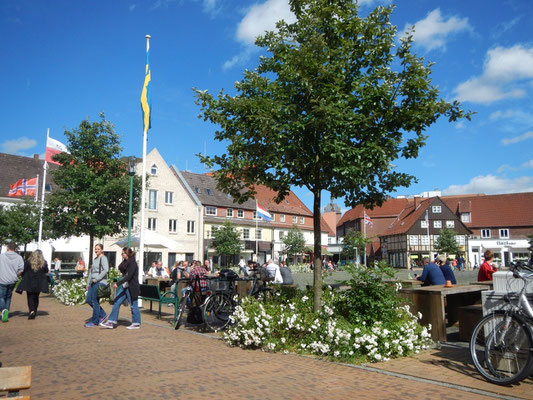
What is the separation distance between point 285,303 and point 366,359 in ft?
8.46

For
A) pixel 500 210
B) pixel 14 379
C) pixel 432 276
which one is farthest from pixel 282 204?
pixel 14 379

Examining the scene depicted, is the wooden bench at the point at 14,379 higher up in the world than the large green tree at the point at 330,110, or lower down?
Answer: lower down

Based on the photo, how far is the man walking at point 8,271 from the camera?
11820 millimetres

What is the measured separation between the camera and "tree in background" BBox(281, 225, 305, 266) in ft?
194

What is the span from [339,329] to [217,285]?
3.87m

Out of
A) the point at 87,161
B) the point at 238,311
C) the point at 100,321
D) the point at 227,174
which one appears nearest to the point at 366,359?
the point at 238,311

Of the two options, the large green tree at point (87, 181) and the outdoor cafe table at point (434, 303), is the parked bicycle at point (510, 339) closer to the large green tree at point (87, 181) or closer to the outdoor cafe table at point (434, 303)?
the outdoor cafe table at point (434, 303)

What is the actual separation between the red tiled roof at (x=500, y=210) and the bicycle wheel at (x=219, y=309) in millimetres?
71825

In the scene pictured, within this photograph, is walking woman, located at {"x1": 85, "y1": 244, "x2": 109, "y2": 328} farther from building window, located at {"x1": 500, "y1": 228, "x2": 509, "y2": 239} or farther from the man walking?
building window, located at {"x1": 500, "y1": 228, "x2": 509, "y2": 239}

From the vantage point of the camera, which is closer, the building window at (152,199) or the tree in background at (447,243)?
the building window at (152,199)

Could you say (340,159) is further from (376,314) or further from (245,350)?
(245,350)

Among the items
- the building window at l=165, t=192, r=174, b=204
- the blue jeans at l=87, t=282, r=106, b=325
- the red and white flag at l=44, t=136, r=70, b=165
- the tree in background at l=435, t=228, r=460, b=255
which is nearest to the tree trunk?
the blue jeans at l=87, t=282, r=106, b=325

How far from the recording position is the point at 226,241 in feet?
165

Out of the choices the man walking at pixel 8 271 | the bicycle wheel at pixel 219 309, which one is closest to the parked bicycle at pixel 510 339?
the bicycle wheel at pixel 219 309
